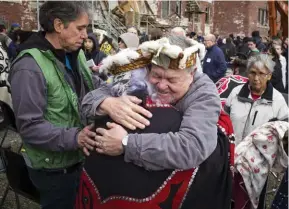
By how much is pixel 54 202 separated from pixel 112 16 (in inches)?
689

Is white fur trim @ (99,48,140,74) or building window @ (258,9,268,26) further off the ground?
building window @ (258,9,268,26)

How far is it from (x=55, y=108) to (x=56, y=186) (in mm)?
450

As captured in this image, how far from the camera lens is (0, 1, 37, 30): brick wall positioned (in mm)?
14094

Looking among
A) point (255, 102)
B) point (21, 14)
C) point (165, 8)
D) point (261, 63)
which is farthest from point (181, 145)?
point (165, 8)

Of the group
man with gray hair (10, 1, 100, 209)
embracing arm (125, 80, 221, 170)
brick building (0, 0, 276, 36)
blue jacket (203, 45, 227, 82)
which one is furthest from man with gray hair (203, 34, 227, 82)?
brick building (0, 0, 276, 36)

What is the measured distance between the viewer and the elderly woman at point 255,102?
2.95 m

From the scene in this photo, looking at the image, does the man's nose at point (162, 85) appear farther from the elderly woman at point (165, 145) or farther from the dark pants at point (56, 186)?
the dark pants at point (56, 186)

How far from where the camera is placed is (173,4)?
80.7ft

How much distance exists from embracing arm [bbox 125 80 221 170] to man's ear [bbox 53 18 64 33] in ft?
2.76

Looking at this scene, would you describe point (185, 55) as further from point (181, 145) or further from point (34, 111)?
point (34, 111)

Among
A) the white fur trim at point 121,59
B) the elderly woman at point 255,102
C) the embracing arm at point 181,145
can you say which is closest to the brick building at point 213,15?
the elderly woman at point 255,102

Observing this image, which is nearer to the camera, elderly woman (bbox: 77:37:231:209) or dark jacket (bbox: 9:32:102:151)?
elderly woman (bbox: 77:37:231:209)

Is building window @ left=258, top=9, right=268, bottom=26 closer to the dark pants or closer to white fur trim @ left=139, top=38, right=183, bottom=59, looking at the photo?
the dark pants

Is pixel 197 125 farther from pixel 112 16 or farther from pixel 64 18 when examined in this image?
pixel 112 16
